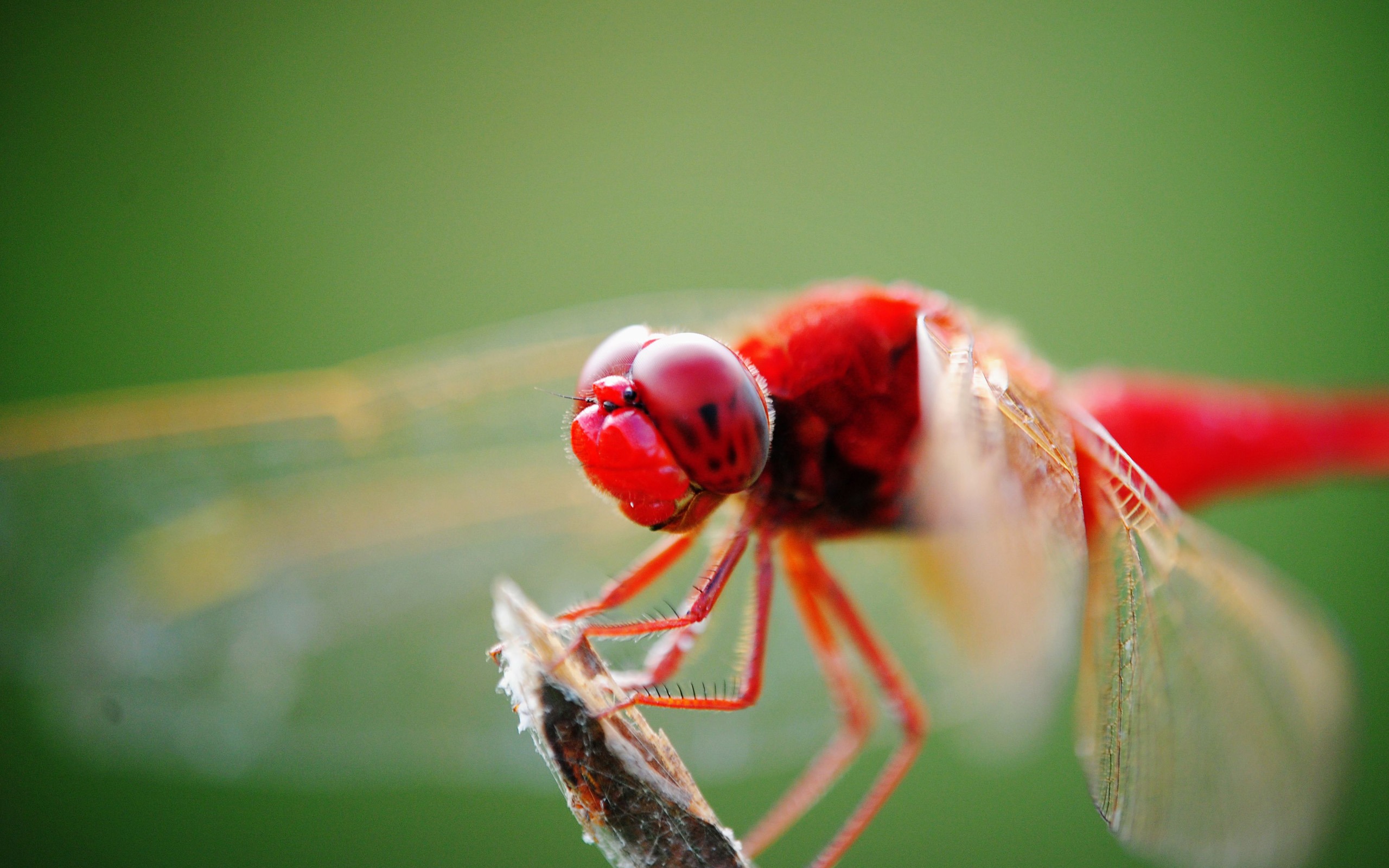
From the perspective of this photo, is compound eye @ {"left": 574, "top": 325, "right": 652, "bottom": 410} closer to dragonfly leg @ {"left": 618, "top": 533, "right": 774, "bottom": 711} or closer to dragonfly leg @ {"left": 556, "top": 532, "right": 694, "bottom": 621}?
dragonfly leg @ {"left": 556, "top": 532, "right": 694, "bottom": 621}

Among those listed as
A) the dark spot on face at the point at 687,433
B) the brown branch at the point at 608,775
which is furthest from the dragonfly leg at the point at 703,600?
the dark spot on face at the point at 687,433

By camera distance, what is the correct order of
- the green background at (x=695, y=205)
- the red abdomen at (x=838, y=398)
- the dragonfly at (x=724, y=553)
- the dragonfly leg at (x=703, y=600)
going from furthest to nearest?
the green background at (x=695, y=205) → the red abdomen at (x=838, y=398) → the dragonfly at (x=724, y=553) → the dragonfly leg at (x=703, y=600)

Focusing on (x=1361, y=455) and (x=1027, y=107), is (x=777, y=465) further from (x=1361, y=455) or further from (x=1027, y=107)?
(x=1027, y=107)

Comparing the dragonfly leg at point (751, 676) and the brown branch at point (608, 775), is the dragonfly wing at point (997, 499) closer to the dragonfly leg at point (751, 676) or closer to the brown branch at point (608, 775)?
the dragonfly leg at point (751, 676)

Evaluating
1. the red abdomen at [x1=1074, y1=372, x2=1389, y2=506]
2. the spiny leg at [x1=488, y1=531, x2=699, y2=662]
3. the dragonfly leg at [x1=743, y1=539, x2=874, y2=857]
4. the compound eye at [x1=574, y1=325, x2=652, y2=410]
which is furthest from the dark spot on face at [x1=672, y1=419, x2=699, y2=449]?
the red abdomen at [x1=1074, y1=372, x2=1389, y2=506]

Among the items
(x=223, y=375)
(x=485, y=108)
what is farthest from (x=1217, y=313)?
(x=223, y=375)
